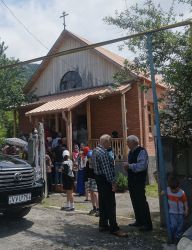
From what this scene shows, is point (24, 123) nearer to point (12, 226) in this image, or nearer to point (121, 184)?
point (121, 184)

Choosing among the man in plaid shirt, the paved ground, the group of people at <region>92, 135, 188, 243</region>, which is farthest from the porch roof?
the man in plaid shirt

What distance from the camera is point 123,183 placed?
13.6 metres

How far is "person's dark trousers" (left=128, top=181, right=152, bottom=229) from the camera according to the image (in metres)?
7.56

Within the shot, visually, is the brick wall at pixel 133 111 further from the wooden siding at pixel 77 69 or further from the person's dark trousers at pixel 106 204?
the person's dark trousers at pixel 106 204

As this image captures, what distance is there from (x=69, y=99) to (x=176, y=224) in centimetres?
1134

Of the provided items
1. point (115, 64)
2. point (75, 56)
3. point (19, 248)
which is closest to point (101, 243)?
point (19, 248)

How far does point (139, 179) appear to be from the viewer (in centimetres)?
759

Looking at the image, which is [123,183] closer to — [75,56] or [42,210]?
[42,210]

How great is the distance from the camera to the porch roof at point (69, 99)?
16188 millimetres

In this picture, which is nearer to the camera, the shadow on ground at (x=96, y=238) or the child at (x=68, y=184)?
the shadow on ground at (x=96, y=238)

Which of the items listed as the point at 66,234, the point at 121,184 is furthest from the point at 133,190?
the point at 121,184

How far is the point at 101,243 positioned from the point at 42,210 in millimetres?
3063

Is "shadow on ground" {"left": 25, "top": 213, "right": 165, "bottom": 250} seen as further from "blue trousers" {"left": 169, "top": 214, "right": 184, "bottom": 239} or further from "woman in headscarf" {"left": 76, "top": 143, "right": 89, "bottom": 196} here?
"woman in headscarf" {"left": 76, "top": 143, "right": 89, "bottom": 196}

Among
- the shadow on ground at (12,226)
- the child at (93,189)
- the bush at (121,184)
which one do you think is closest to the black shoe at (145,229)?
the child at (93,189)
